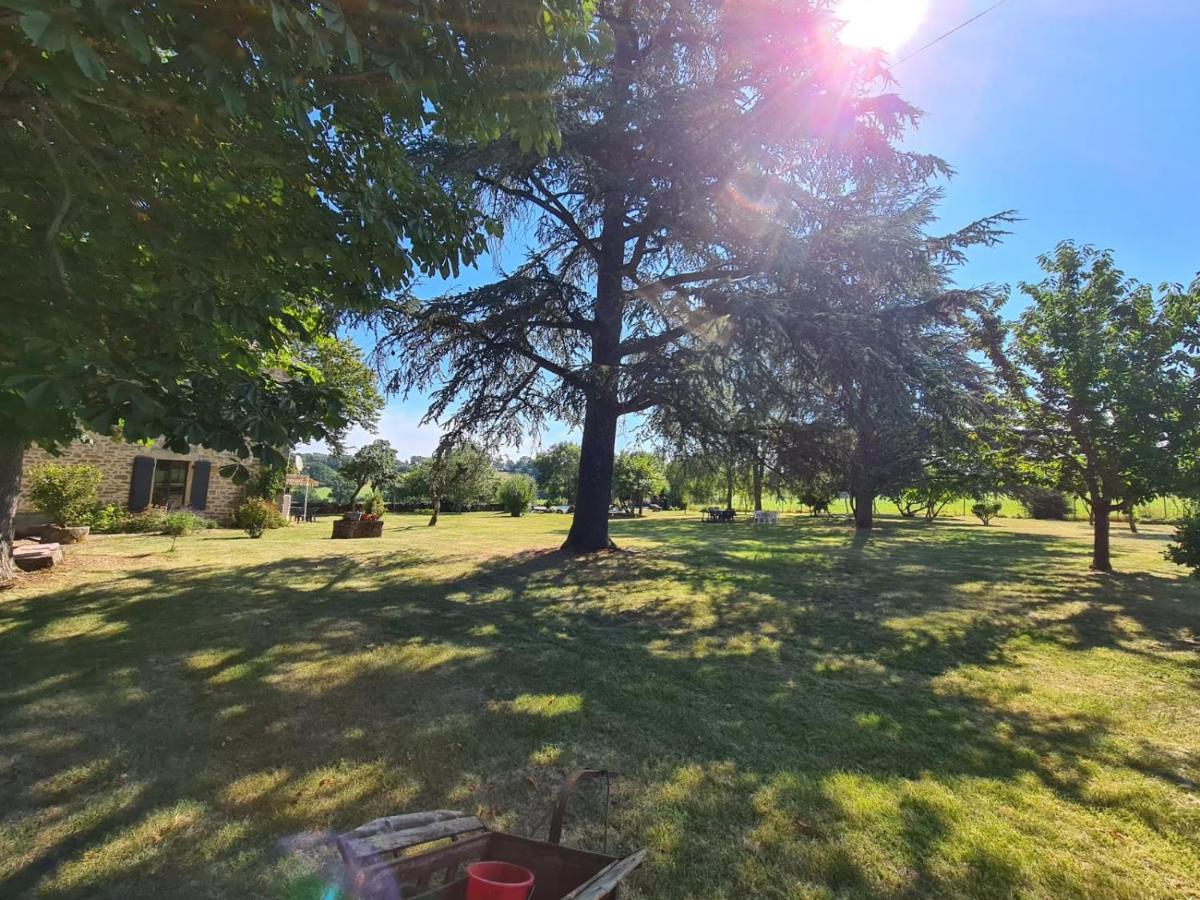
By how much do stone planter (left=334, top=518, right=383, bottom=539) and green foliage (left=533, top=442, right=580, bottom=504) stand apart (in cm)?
3356

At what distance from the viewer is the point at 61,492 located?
14.2 metres

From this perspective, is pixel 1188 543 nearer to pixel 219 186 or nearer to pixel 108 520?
pixel 219 186

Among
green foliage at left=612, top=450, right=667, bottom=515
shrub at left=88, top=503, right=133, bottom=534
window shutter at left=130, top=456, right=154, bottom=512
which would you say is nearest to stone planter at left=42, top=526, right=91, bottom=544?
shrub at left=88, top=503, right=133, bottom=534

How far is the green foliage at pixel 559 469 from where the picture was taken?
53391 millimetres

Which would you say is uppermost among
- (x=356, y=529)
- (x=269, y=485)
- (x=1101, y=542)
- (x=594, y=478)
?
(x=594, y=478)

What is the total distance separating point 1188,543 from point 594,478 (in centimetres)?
1007

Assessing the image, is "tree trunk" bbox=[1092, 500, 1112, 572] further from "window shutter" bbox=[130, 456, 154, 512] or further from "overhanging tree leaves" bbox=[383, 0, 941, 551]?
"window shutter" bbox=[130, 456, 154, 512]

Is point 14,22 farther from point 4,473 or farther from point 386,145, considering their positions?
point 4,473

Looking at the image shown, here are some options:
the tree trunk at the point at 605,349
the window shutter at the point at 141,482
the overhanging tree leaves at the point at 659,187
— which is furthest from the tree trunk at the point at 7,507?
the window shutter at the point at 141,482

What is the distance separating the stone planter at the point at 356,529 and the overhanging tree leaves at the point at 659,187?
7420 mm

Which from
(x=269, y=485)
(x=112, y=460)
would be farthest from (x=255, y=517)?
(x=112, y=460)

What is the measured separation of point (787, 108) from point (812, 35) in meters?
1.20

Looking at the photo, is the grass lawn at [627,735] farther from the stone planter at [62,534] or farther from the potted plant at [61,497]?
the potted plant at [61,497]

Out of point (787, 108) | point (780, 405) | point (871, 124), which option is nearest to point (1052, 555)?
point (780, 405)
